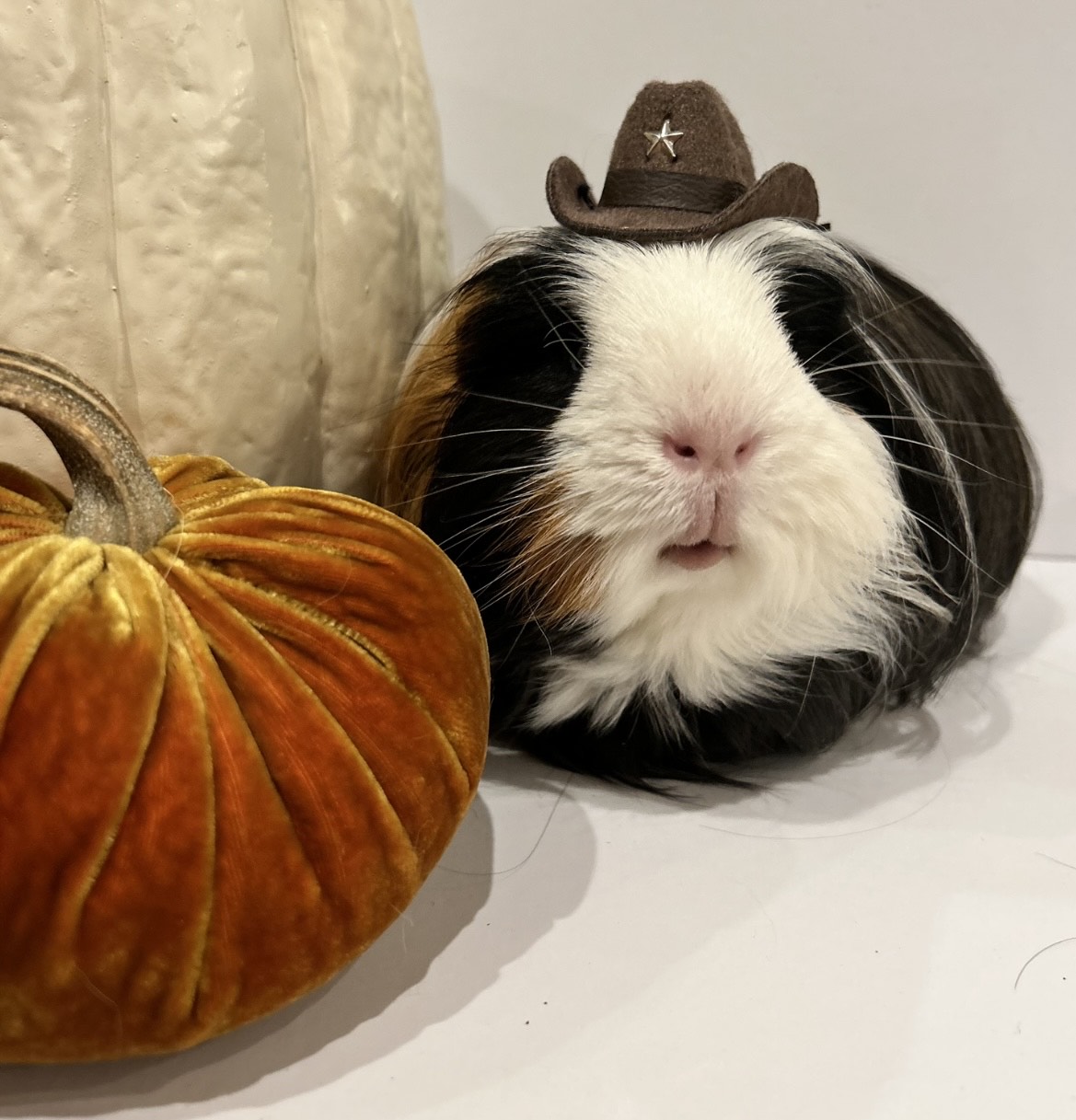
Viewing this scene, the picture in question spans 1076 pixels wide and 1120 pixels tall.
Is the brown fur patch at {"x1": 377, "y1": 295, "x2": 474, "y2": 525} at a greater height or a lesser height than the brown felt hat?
lesser

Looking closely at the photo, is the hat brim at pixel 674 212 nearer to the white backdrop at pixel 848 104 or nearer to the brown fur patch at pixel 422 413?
the brown fur patch at pixel 422 413

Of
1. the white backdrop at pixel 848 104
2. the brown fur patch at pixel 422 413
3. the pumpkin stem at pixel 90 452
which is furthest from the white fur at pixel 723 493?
the white backdrop at pixel 848 104

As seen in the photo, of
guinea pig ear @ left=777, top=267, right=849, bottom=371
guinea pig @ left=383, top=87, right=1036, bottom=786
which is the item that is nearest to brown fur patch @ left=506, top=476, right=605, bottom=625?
guinea pig @ left=383, top=87, right=1036, bottom=786

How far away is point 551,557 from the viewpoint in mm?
758

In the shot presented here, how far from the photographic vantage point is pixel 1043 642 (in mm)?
1141

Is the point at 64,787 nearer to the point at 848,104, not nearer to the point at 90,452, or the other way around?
the point at 90,452

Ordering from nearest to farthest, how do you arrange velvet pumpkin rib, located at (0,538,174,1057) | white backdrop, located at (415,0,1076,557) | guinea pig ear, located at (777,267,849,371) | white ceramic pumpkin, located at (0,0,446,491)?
1. velvet pumpkin rib, located at (0,538,174,1057)
2. white ceramic pumpkin, located at (0,0,446,491)
3. guinea pig ear, located at (777,267,849,371)
4. white backdrop, located at (415,0,1076,557)

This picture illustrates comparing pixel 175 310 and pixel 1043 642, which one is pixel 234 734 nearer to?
pixel 175 310

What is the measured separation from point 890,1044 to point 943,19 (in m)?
1.05

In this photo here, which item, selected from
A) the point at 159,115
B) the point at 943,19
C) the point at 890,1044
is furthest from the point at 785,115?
the point at 890,1044

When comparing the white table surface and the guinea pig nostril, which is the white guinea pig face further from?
the white table surface

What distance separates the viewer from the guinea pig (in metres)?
0.72

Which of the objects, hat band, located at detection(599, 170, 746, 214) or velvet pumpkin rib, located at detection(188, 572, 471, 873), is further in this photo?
hat band, located at detection(599, 170, 746, 214)

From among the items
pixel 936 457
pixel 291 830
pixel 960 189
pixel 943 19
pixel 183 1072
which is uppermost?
pixel 943 19
